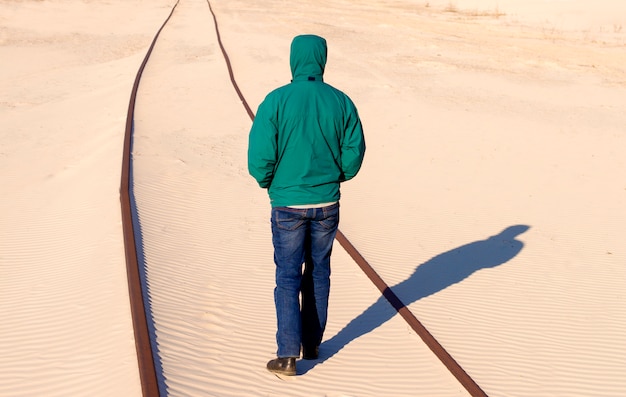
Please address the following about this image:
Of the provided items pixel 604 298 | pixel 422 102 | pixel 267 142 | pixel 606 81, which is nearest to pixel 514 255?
pixel 604 298

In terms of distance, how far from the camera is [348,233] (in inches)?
385

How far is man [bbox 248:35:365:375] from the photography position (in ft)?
15.9

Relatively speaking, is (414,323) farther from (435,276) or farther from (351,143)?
(351,143)

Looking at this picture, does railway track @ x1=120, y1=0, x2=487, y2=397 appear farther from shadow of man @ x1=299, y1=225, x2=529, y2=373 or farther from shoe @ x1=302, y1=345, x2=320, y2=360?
shoe @ x1=302, y1=345, x2=320, y2=360

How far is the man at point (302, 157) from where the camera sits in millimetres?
4832

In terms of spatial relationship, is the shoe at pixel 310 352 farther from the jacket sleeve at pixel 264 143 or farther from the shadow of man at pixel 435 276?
the jacket sleeve at pixel 264 143

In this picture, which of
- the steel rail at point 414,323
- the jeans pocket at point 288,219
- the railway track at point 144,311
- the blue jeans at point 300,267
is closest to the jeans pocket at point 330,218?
the blue jeans at point 300,267

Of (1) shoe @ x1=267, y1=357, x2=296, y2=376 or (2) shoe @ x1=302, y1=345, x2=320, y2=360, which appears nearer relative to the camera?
(1) shoe @ x1=267, y1=357, x2=296, y2=376

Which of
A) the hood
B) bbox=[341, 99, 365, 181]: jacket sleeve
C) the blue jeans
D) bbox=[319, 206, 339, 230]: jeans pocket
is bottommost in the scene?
the blue jeans

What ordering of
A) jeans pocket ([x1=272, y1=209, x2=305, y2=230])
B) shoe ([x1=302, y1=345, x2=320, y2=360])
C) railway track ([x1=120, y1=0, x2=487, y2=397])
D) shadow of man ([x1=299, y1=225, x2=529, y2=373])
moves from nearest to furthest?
jeans pocket ([x1=272, y1=209, x2=305, y2=230]) → railway track ([x1=120, y1=0, x2=487, y2=397]) → shoe ([x1=302, y1=345, x2=320, y2=360]) → shadow of man ([x1=299, y1=225, x2=529, y2=373])

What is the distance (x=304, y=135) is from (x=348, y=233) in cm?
500

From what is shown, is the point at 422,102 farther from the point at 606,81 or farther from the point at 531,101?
the point at 606,81

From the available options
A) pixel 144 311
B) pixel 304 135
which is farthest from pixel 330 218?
pixel 144 311

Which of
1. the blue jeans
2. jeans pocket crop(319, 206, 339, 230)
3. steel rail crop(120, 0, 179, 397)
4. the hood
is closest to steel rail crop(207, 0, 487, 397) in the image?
the blue jeans
